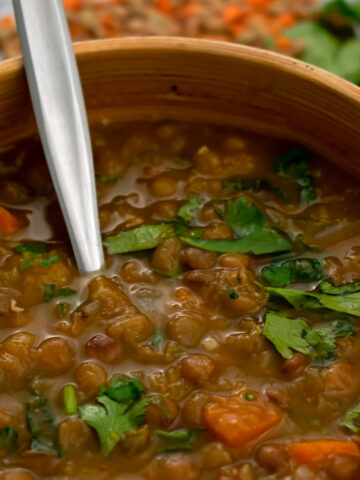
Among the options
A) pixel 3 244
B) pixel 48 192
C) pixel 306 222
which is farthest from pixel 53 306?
pixel 306 222

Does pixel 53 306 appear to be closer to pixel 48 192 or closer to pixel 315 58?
pixel 48 192

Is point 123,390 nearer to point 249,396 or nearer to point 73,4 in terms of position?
point 249,396

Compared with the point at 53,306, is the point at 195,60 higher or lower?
higher

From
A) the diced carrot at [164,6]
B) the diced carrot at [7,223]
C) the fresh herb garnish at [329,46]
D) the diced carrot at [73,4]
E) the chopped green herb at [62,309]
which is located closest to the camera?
the chopped green herb at [62,309]

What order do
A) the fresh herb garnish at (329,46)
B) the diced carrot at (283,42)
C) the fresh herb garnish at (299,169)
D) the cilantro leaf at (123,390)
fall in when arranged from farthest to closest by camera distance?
the diced carrot at (283,42) < the fresh herb garnish at (329,46) < the fresh herb garnish at (299,169) < the cilantro leaf at (123,390)

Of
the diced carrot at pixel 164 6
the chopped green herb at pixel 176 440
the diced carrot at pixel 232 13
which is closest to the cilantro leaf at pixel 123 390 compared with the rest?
the chopped green herb at pixel 176 440

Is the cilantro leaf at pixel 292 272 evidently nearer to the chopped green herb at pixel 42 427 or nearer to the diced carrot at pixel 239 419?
the diced carrot at pixel 239 419

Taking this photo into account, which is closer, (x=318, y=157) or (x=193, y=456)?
(x=193, y=456)
